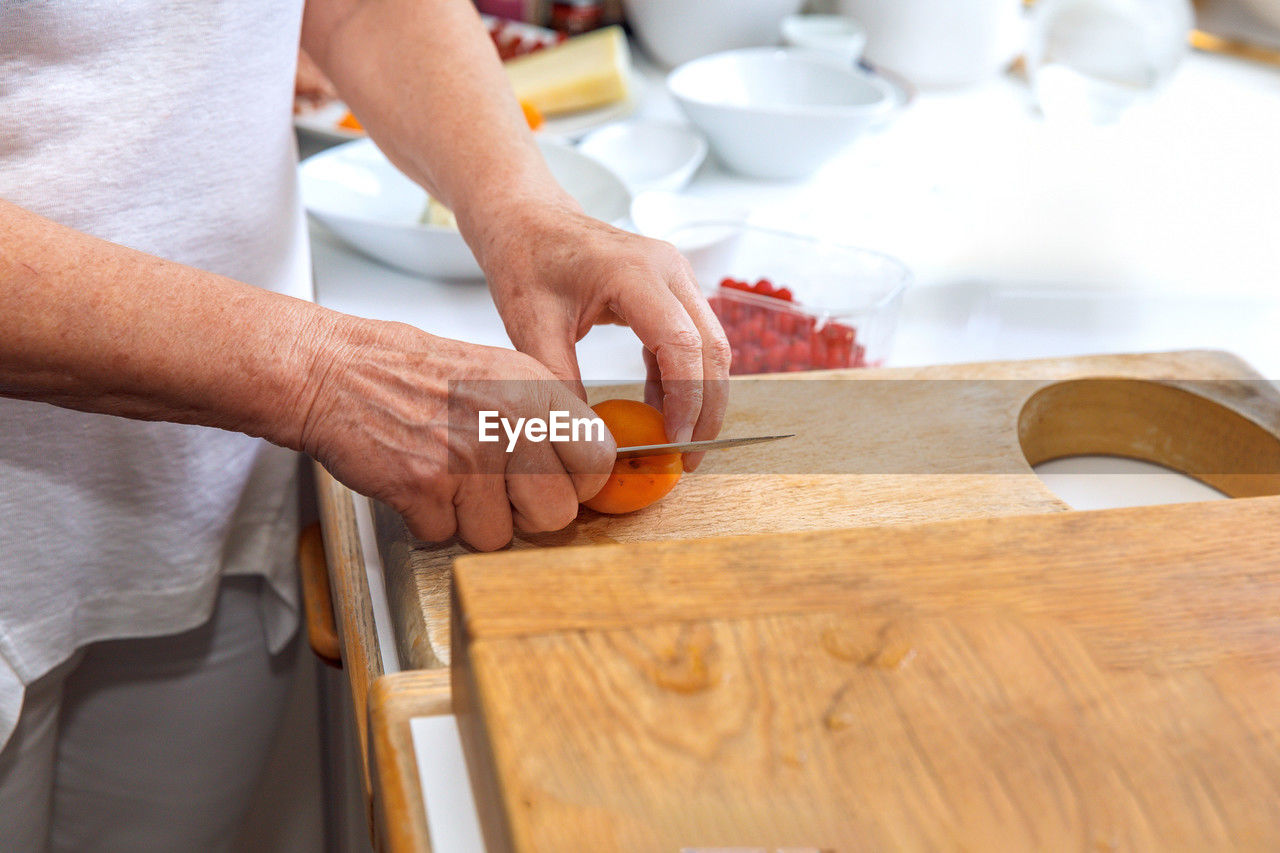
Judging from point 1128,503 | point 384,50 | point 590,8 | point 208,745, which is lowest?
point 208,745

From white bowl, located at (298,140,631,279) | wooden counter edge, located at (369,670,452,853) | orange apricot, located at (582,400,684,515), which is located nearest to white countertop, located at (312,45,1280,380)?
white bowl, located at (298,140,631,279)

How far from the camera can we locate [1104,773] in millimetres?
413

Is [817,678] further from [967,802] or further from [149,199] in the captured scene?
[149,199]

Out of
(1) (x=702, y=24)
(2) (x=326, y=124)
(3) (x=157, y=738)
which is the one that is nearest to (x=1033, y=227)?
(1) (x=702, y=24)

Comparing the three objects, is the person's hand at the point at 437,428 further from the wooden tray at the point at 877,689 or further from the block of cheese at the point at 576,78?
the block of cheese at the point at 576,78

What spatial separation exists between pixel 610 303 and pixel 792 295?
11.5 inches

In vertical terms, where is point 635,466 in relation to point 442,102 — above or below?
below

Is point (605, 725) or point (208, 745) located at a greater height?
point (605, 725)

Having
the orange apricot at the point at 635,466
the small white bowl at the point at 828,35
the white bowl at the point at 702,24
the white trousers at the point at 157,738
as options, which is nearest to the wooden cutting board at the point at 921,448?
the orange apricot at the point at 635,466

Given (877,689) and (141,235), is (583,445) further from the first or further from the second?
(141,235)

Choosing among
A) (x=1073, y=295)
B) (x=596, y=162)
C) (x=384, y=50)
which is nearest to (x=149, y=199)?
(x=384, y=50)

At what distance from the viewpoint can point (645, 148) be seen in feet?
4.49

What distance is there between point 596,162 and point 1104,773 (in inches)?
35.9

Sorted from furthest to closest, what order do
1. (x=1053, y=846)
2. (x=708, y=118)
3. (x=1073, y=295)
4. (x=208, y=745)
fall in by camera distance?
(x=708, y=118), (x=1073, y=295), (x=208, y=745), (x=1053, y=846)
